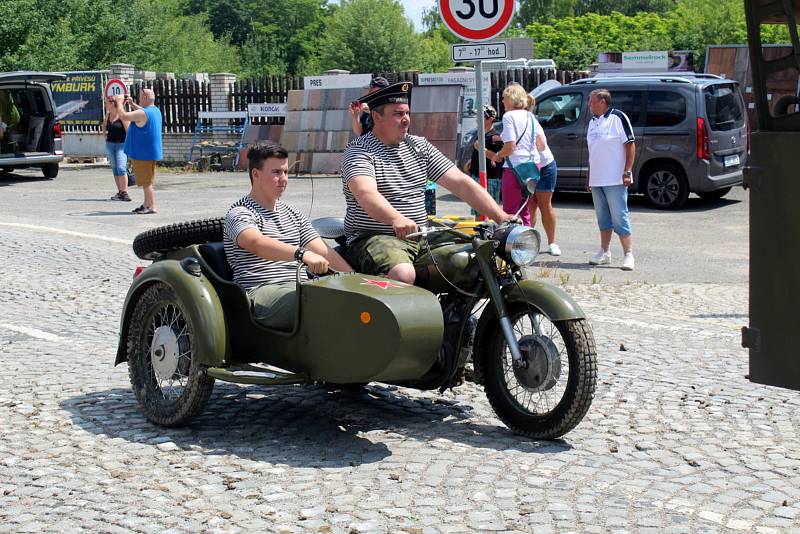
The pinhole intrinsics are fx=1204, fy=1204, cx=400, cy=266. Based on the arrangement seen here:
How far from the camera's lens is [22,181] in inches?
963

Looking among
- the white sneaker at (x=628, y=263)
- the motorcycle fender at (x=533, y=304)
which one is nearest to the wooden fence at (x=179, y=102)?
the white sneaker at (x=628, y=263)

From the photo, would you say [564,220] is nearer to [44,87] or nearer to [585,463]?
[585,463]

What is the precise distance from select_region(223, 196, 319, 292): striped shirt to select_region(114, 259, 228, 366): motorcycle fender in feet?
0.73

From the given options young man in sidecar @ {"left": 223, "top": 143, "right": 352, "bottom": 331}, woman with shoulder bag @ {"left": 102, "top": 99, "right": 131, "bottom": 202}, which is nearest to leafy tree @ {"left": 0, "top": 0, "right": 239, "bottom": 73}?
woman with shoulder bag @ {"left": 102, "top": 99, "right": 131, "bottom": 202}

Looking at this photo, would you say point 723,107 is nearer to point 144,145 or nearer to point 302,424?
point 144,145

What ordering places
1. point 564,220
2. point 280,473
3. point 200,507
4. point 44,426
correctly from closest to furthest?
point 200,507 < point 280,473 < point 44,426 < point 564,220

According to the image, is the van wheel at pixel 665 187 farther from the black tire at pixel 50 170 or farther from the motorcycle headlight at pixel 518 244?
the black tire at pixel 50 170

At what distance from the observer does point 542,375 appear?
566 cm

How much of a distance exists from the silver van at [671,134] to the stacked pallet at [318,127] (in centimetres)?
767

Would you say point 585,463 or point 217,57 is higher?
point 217,57

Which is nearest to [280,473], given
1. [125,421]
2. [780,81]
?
[125,421]

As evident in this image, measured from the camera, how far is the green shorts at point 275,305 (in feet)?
19.4

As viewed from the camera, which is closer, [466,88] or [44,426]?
[44,426]

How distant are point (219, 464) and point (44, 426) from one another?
4.01 ft
